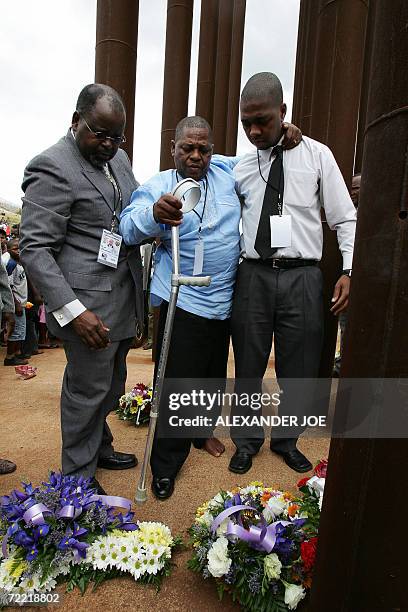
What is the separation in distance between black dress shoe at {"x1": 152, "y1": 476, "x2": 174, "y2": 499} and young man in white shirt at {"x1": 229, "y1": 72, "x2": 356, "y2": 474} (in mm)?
428

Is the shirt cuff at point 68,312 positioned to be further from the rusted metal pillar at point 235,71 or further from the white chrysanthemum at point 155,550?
the rusted metal pillar at point 235,71

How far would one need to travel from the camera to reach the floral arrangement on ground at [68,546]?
1.57 m

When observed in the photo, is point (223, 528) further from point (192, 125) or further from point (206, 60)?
point (206, 60)

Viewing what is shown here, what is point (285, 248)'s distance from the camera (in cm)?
240

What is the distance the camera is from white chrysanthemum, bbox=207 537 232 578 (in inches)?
59.4

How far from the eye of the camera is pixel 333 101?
3.25 m

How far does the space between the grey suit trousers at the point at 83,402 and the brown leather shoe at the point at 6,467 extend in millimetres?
570

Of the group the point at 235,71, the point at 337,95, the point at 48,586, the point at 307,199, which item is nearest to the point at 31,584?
the point at 48,586

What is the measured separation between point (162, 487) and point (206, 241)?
50.8 inches

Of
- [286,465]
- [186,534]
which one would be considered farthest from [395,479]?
[286,465]

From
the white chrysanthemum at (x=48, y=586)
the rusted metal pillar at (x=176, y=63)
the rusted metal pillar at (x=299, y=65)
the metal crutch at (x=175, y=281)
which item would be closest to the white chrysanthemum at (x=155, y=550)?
the metal crutch at (x=175, y=281)

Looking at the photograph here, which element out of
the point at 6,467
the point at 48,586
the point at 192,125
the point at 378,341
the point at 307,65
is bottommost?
the point at 6,467

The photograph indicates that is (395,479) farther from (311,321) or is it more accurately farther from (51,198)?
(51,198)

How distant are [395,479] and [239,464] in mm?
1570
